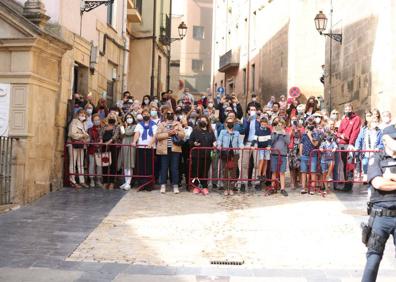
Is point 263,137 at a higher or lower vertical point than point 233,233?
higher

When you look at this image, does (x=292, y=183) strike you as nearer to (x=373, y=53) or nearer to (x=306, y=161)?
(x=306, y=161)

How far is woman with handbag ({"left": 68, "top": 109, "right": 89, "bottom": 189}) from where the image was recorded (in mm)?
11984

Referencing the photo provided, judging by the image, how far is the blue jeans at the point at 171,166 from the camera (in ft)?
38.8

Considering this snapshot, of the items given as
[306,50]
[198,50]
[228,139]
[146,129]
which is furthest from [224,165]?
[198,50]

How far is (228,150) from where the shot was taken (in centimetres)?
1190

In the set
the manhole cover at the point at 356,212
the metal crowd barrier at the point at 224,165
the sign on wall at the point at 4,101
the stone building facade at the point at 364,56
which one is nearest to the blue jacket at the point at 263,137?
the metal crowd barrier at the point at 224,165

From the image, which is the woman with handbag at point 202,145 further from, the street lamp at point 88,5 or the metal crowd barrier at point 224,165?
the street lamp at point 88,5

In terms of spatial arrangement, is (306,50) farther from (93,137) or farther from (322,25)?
(93,137)

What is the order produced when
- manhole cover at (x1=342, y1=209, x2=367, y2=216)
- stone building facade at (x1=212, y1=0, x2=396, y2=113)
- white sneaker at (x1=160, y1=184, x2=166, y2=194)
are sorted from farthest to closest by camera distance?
stone building facade at (x1=212, y1=0, x2=396, y2=113) < white sneaker at (x1=160, y1=184, x2=166, y2=194) < manhole cover at (x1=342, y1=209, x2=367, y2=216)

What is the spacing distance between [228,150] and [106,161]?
262 cm

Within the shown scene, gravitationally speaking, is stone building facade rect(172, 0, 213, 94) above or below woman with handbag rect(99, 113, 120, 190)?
above

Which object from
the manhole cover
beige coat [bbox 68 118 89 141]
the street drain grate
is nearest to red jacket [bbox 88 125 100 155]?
beige coat [bbox 68 118 89 141]

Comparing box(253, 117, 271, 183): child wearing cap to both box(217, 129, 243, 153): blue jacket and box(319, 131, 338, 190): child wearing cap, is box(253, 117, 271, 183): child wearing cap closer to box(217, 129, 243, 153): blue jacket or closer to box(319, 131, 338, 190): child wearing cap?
box(217, 129, 243, 153): blue jacket

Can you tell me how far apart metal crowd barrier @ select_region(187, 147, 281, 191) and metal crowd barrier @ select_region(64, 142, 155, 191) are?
908 millimetres
